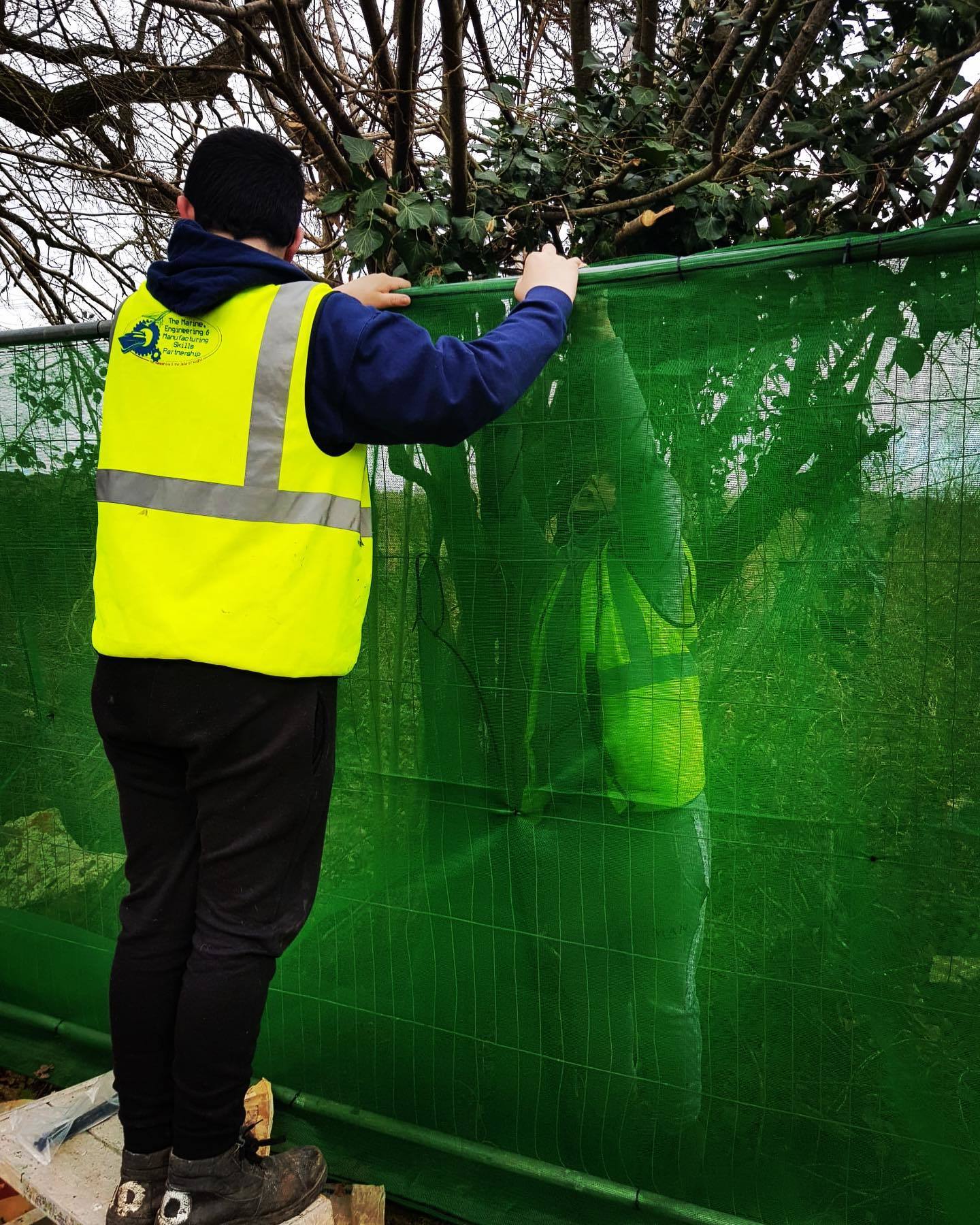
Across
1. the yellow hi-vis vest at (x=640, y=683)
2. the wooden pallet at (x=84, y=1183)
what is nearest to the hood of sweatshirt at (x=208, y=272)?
the yellow hi-vis vest at (x=640, y=683)

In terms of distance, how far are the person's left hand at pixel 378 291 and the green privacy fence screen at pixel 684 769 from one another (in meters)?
0.15

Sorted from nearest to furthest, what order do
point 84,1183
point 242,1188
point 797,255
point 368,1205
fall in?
point 242,1188 → point 797,255 → point 84,1183 → point 368,1205

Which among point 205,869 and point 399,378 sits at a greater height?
point 399,378

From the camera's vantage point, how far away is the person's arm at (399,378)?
160 cm

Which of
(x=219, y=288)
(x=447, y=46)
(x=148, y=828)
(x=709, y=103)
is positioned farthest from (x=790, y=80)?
(x=148, y=828)

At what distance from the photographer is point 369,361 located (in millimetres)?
1606

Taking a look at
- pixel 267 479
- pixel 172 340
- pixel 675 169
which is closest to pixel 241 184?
pixel 172 340

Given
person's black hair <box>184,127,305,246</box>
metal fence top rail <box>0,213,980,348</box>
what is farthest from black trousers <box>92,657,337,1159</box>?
metal fence top rail <box>0,213,980,348</box>

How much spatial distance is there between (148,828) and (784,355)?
1554mm

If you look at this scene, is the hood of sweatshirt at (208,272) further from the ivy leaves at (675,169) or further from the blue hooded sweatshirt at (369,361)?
the ivy leaves at (675,169)

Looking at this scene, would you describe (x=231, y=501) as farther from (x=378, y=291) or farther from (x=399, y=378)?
(x=378, y=291)

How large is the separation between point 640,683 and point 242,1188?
124 centimetres

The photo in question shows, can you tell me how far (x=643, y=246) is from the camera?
3.04 m

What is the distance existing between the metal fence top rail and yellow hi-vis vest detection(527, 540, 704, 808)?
573 millimetres
